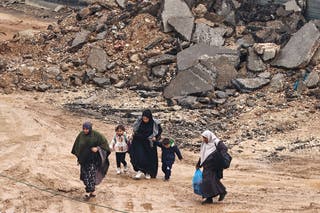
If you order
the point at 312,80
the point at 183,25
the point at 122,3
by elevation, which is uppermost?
the point at 122,3

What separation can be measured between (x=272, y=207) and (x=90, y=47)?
1080cm

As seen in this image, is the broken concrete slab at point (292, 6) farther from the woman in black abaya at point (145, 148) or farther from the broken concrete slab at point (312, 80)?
the woman in black abaya at point (145, 148)

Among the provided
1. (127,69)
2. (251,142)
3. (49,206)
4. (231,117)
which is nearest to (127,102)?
(127,69)

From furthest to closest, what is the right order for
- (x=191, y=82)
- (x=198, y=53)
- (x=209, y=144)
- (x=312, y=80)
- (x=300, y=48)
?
(x=198, y=53) < (x=300, y=48) < (x=191, y=82) < (x=312, y=80) < (x=209, y=144)

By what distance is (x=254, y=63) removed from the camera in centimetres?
1739

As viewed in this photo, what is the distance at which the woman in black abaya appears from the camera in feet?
36.7

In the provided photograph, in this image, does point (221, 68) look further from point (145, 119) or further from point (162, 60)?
point (145, 119)

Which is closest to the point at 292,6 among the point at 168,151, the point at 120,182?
the point at 168,151

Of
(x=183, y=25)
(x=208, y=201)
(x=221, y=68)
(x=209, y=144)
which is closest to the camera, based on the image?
(x=209, y=144)

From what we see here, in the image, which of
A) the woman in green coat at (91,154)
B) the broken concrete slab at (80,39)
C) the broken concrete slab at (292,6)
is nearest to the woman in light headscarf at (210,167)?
the woman in green coat at (91,154)

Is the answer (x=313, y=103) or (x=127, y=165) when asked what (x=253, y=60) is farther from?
(x=127, y=165)

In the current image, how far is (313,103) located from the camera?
51.3 feet

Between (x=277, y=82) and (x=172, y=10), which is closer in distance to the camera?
(x=277, y=82)

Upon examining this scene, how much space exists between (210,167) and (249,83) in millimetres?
7579
